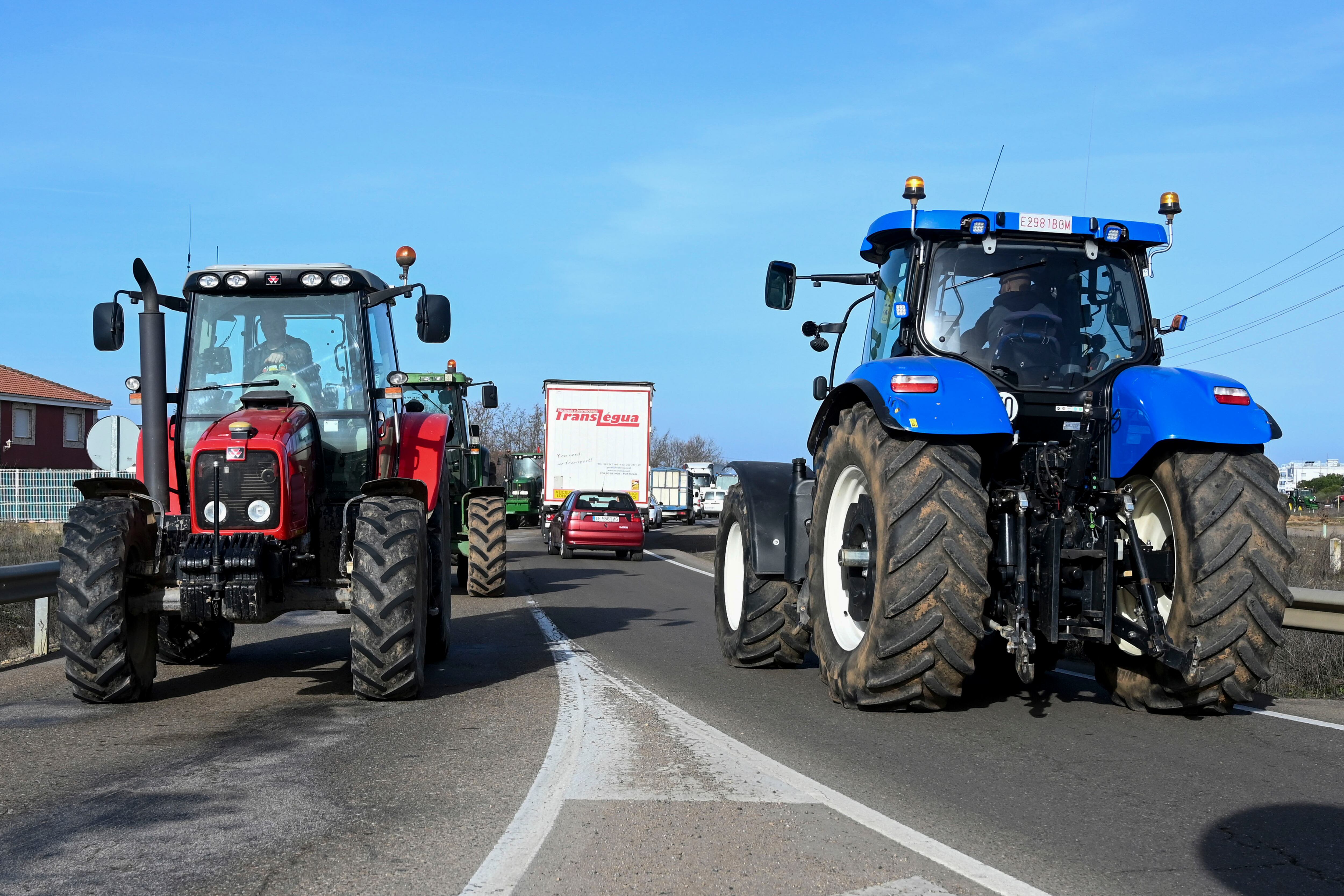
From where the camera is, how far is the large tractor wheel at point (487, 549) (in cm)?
1672

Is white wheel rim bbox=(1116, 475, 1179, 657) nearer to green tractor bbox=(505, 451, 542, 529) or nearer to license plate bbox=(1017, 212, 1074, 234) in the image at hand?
license plate bbox=(1017, 212, 1074, 234)

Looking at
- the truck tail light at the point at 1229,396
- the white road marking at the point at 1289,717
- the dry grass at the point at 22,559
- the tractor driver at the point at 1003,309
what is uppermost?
the tractor driver at the point at 1003,309

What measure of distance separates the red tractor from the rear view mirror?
1cm

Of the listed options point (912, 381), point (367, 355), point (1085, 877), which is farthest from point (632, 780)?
point (367, 355)

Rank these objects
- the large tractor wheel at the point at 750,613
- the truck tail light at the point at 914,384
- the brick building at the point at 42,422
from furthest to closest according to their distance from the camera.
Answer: the brick building at the point at 42,422, the large tractor wheel at the point at 750,613, the truck tail light at the point at 914,384

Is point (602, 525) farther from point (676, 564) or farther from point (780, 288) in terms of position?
point (780, 288)

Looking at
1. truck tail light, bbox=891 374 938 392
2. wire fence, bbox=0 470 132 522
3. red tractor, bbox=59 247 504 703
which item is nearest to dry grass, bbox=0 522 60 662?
wire fence, bbox=0 470 132 522

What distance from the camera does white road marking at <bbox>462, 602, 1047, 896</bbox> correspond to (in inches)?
166

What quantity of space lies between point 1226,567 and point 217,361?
700cm

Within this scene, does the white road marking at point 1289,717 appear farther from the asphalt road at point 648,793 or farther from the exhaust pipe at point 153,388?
the exhaust pipe at point 153,388

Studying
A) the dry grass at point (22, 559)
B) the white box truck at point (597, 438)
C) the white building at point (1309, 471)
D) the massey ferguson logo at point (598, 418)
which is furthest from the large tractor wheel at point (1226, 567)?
the white building at point (1309, 471)

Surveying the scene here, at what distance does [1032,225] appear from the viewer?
7.84 meters

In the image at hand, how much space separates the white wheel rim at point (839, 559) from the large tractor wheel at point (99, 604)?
430 cm

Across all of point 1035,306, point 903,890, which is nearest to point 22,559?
point 1035,306
